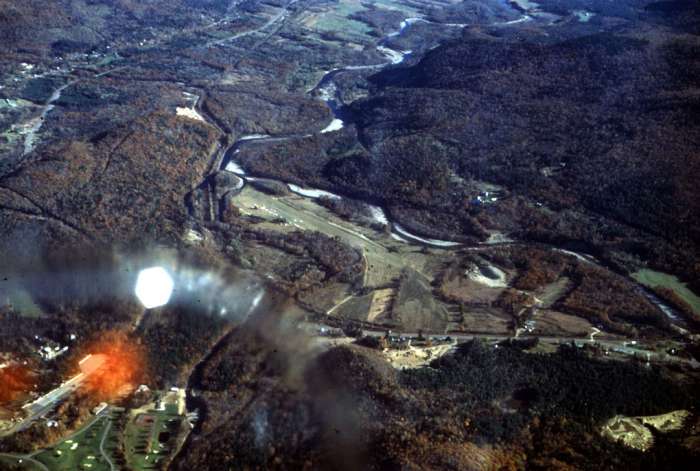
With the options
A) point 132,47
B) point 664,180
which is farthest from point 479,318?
point 132,47

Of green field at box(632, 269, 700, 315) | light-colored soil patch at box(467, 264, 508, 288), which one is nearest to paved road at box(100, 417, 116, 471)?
light-colored soil patch at box(467, 264, 508, 288)

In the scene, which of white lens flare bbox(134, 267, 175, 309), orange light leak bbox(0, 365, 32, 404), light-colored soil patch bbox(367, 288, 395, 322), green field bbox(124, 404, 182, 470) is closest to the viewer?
green field bbox(124, 404, 182, 470)

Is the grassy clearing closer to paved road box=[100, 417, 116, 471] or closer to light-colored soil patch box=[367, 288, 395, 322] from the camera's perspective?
paved road box=[100, 417, 116, 471]

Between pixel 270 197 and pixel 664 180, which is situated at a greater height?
pixel 664 180

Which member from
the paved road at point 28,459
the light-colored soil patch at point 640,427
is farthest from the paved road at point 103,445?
the light-colored soil patch at point 640,427

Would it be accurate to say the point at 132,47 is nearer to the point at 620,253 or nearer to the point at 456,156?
the point at 456,156

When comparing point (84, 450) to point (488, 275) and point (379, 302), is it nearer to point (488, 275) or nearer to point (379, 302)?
point (379, 302)
